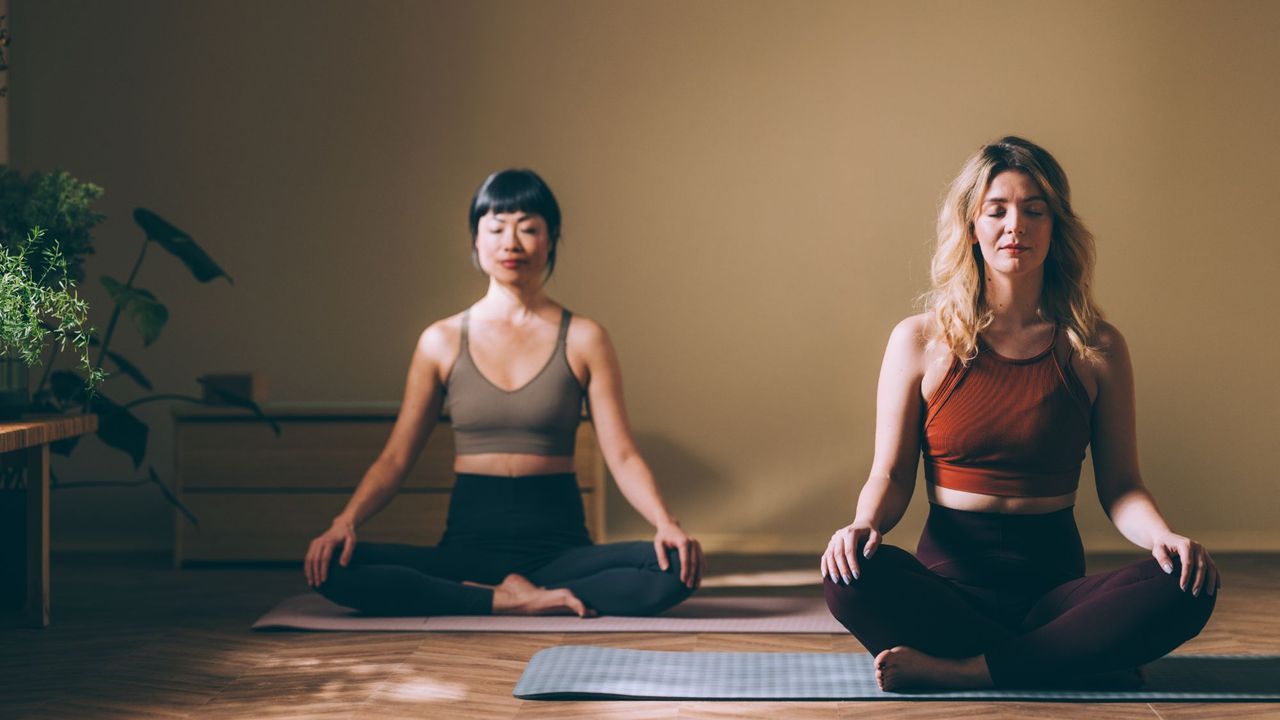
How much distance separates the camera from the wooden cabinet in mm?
3984

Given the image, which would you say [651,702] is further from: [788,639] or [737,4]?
[737,4]

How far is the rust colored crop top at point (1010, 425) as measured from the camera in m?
2.40

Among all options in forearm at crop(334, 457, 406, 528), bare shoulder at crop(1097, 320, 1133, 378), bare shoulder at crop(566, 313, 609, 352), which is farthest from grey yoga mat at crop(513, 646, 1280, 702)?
Answer: bare shoulder at crop(566, 313, 609, 352)

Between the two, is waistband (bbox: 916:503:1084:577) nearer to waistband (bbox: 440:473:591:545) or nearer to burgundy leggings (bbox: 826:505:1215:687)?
burgundy leggings (bbox: 826:505:1215:687)

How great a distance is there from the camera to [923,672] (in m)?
2.26

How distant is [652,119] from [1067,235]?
225 cm

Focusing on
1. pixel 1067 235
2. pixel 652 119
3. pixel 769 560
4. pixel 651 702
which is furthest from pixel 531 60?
pixel 651 702

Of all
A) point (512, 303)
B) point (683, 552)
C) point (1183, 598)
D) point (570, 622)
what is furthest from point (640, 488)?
point (1183, 598)

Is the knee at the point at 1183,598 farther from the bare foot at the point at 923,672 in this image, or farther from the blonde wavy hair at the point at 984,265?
the blonde wavy hair at the point at 984,265

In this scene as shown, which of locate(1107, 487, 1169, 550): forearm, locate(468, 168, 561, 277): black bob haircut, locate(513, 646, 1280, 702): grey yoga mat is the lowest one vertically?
locate(513, 646, 1280, 702): grey yoga mat

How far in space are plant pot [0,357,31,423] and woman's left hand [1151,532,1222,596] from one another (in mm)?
2545

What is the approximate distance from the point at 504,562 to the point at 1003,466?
1301mm

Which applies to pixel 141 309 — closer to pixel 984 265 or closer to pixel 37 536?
pixel 37 536

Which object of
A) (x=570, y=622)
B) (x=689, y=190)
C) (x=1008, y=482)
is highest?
(x=689, y=190)
